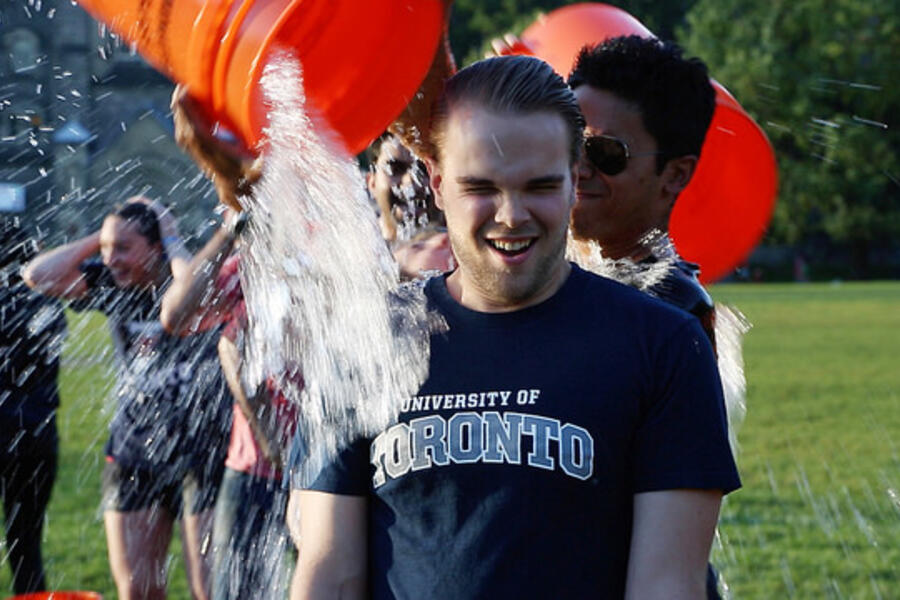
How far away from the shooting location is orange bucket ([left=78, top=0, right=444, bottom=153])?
7.86ft

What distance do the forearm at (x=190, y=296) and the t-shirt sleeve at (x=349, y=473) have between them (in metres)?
2.38

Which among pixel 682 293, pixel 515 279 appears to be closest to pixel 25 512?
pixel 682 293

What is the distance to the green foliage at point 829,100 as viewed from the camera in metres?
45.4

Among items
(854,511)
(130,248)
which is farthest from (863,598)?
(130,248)

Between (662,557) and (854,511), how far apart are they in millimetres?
5844

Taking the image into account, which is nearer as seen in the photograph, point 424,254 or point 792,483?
point 424,254

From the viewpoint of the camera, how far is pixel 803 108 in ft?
147

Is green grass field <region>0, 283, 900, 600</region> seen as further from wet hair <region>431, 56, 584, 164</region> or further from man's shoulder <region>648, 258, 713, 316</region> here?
wet hair <region>431, 56, 584, 164</region>

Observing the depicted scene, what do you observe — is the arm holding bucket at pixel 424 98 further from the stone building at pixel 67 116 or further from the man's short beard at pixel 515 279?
the stone building at pixel 67 116

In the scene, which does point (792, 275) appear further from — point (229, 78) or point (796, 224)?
point (229, 78)

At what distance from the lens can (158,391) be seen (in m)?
4.56

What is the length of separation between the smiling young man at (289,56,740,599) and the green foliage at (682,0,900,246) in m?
44.4

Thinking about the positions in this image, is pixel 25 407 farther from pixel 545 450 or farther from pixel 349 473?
pixel 545 450

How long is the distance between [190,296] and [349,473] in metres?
2.51
